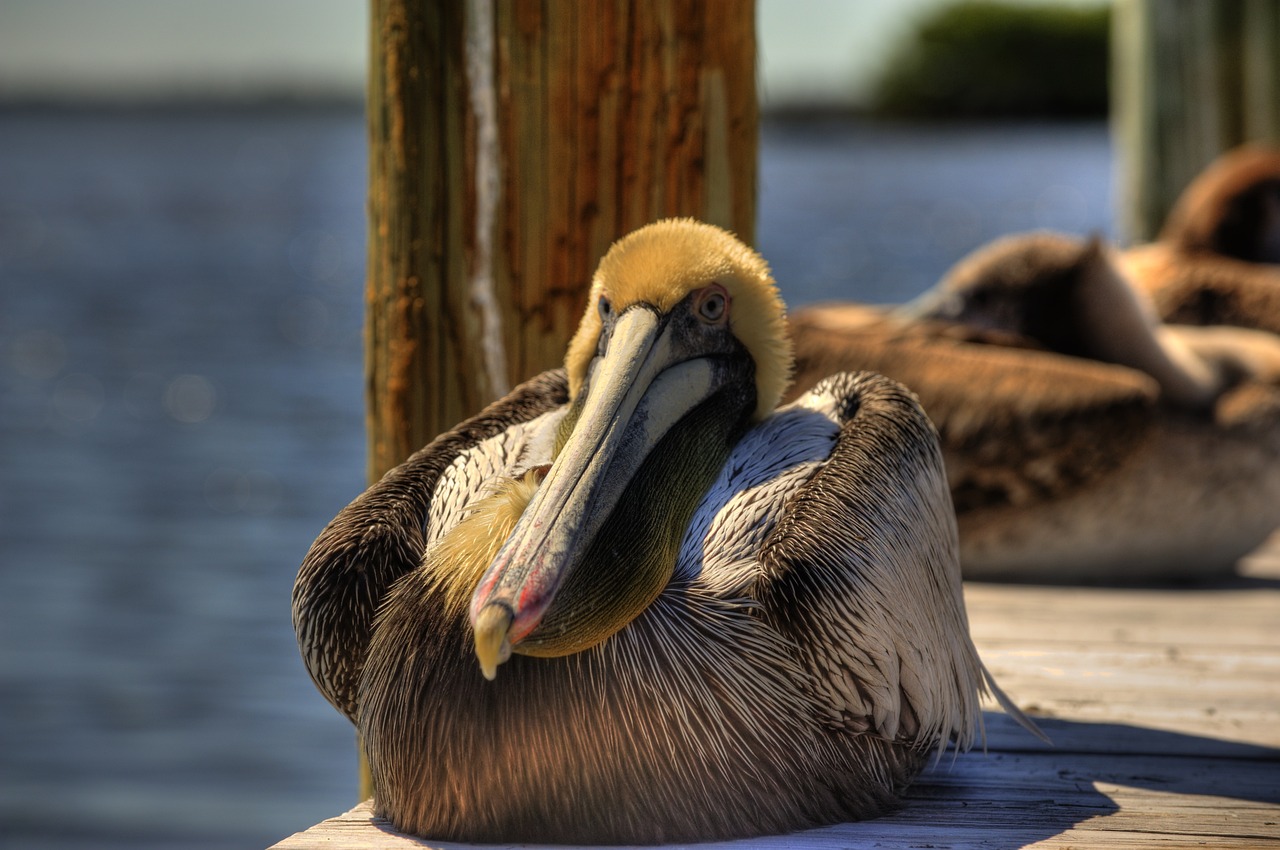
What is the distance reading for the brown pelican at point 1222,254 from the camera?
5.58 metres

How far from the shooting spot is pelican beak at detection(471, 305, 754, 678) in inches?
78.7

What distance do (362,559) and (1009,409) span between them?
104 inches

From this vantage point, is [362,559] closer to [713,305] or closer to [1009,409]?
[713,305]

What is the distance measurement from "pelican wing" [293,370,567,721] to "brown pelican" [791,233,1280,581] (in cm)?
210

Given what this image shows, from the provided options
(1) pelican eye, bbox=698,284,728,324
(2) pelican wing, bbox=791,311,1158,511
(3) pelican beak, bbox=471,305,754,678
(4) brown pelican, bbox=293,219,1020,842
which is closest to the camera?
(3) pelican beak, bbox=471,305,754,678

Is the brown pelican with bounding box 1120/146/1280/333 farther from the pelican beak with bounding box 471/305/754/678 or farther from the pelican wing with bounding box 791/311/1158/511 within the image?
the pelican beak with bounding box 471/305/754/678

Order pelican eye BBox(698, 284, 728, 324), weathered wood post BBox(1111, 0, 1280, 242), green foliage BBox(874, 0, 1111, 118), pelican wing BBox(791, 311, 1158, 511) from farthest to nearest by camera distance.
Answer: green foliage BBox(874, 0, 1111, 118)
weathered wood post BBox(1111, 0, 1280, 242)
pelican wing BBox(791, 311, 1158, 511)
pelican eye BBox(698, 284, 728, 324)

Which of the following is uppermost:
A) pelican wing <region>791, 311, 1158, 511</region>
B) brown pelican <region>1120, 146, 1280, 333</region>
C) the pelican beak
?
the pelican beak

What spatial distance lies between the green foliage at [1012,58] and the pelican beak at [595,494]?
239 feet

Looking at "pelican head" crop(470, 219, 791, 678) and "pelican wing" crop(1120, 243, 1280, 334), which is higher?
"pelican head" crop(470, 219, 791, 678)

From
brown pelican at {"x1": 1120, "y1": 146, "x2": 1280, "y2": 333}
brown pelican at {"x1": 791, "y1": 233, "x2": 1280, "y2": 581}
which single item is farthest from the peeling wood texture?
brown pelican at {"x1": 1120, "y1": 146, "x2": 1280, "y2": 333}

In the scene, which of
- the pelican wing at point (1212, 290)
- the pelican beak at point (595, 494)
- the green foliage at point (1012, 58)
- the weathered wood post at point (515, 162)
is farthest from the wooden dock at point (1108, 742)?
the green foliage at point (1012, 58)

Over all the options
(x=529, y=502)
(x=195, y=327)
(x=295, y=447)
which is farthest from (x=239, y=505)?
(x=195, y=327)

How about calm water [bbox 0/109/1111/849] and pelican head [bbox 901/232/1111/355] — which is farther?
calm water [bbox 0/109/1111/849]
